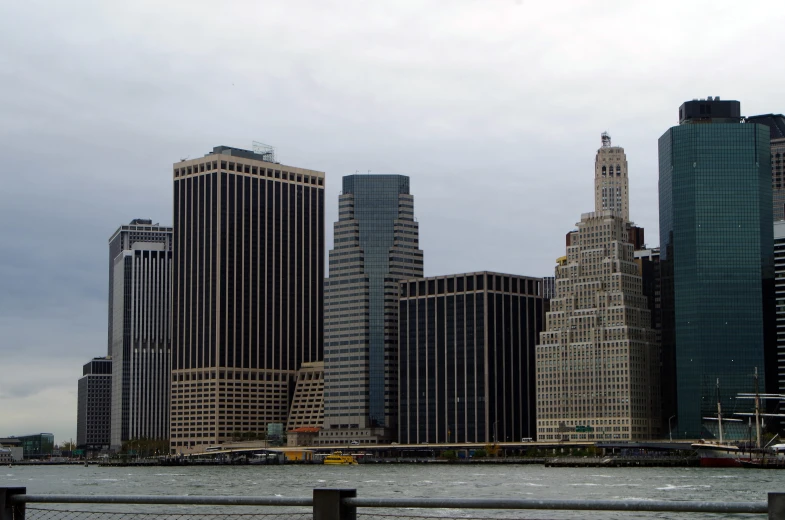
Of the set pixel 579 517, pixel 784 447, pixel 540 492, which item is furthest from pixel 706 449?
pixel 579 517

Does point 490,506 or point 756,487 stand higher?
point 490,506

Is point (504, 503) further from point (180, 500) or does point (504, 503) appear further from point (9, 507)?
point (9, 507)

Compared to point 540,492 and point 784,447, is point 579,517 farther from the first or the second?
point 784,447

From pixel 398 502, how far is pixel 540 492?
93586 millimetres

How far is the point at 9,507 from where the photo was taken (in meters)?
11.7

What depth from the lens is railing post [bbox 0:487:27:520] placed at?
11.6m

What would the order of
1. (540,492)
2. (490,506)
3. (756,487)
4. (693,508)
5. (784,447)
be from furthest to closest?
(784,447) < (756,487) < (540,492) < (490,506) < (693,508)

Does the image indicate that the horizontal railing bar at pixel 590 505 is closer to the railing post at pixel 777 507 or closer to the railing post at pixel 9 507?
the railing post at pixel 777 507

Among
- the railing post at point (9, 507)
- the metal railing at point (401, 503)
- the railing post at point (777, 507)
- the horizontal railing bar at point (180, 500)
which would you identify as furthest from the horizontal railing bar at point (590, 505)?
the railing post at point (9, 507)

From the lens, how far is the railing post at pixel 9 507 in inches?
457

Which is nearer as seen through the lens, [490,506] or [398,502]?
[490,506]

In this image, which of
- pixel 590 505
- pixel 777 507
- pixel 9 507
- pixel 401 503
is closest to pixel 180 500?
A: pixel 9 507

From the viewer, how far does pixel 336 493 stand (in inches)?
413

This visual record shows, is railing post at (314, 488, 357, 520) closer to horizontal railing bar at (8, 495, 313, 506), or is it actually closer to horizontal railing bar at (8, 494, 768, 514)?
horizontal railing bar at (8, 494, 768, 514)
